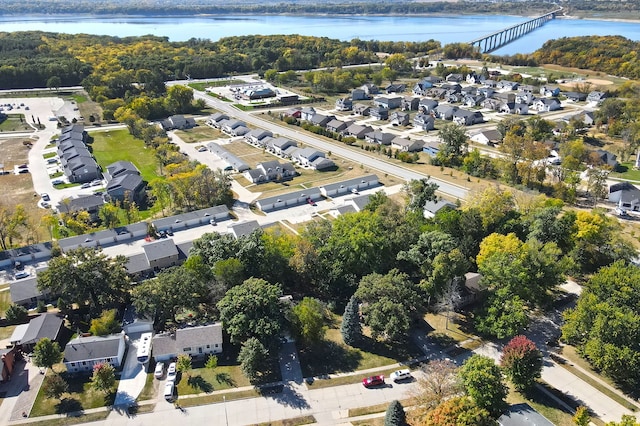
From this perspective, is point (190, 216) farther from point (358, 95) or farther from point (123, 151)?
point (358, 95)

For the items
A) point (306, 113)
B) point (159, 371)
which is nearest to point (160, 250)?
point (159, 371)

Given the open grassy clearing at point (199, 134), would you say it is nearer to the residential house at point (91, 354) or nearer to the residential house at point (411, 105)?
the residential house at point (411, 105)

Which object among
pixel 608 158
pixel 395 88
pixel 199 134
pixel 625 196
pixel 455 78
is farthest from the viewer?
pixel 455 78

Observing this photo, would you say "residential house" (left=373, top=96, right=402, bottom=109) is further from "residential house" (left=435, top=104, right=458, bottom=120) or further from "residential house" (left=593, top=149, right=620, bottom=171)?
"residential house" (left=593, top=149, right=620, bottom=171)

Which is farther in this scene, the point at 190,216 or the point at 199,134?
the point at 199,134

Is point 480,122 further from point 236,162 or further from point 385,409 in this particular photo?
point 385,409

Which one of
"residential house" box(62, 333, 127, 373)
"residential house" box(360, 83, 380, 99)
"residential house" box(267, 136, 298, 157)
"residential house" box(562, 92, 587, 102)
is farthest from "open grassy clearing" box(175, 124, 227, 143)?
"residential house" box(562, 92, 587, 102)
